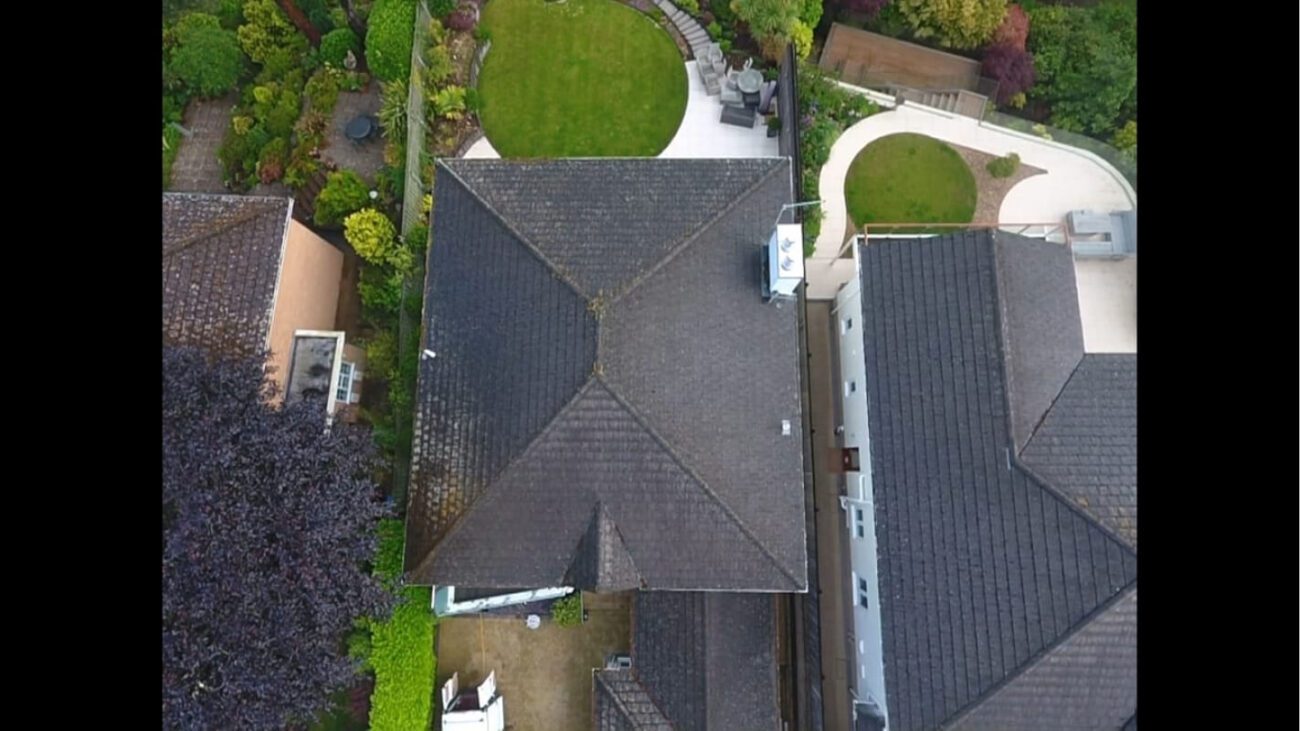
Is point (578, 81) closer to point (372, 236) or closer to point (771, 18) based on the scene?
point (771, 18)

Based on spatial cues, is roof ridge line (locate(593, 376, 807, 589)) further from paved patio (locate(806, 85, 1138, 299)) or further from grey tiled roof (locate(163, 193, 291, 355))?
paved patio (locate(806, 85, 1138, 299))

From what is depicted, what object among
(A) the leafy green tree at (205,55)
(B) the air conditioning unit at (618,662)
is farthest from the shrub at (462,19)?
(B) the air conditioning unit at (618,662)

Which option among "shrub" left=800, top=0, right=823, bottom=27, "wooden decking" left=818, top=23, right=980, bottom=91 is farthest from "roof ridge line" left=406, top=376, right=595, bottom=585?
"wooden decking" left=818, top=23, right=980, bottom=91

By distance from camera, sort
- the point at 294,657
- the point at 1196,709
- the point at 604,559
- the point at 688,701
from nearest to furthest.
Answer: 1. the point at 1196,709
2. the point at 294,657
3. the point at 604,559
4. the point at 688,701

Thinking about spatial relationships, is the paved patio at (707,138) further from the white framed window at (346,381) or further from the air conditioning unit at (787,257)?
the white framed window at (346,381)
